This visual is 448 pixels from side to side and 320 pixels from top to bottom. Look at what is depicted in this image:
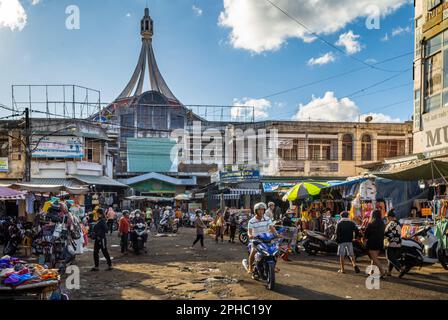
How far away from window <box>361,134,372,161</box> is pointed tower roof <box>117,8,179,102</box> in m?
21.9

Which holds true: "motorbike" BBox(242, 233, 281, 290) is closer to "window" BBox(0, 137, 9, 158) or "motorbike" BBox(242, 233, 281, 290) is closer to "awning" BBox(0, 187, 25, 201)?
"awning" BBox(0, 187, 25, 201)

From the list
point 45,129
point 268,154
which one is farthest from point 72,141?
point 268,154

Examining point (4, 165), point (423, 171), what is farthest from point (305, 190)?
point (4, 165)

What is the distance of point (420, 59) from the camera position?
1692 cm

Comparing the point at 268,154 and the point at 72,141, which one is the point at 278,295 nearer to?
the point at 268,154

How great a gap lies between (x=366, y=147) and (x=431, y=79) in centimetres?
1738

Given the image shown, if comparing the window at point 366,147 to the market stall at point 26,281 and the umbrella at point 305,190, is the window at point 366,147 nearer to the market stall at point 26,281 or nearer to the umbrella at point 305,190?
the umbrella at point 305,190

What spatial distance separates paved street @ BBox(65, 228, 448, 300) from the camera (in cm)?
802

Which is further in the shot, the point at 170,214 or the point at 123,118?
the point at 123,118

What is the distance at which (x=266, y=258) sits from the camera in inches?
340

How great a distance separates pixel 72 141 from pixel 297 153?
61.9 ft

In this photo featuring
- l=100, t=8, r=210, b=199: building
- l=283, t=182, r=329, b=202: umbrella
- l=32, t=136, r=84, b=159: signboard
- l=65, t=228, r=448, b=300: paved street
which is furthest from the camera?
l=100, t=8, r=210, b=199: building

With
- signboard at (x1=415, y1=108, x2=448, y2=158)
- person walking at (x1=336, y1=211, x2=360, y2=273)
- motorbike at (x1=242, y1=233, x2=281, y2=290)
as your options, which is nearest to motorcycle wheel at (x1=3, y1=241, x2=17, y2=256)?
motorbike at (x1=242, y1=233, x2=281, y2=290)

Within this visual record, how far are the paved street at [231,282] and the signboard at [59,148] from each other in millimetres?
21924
